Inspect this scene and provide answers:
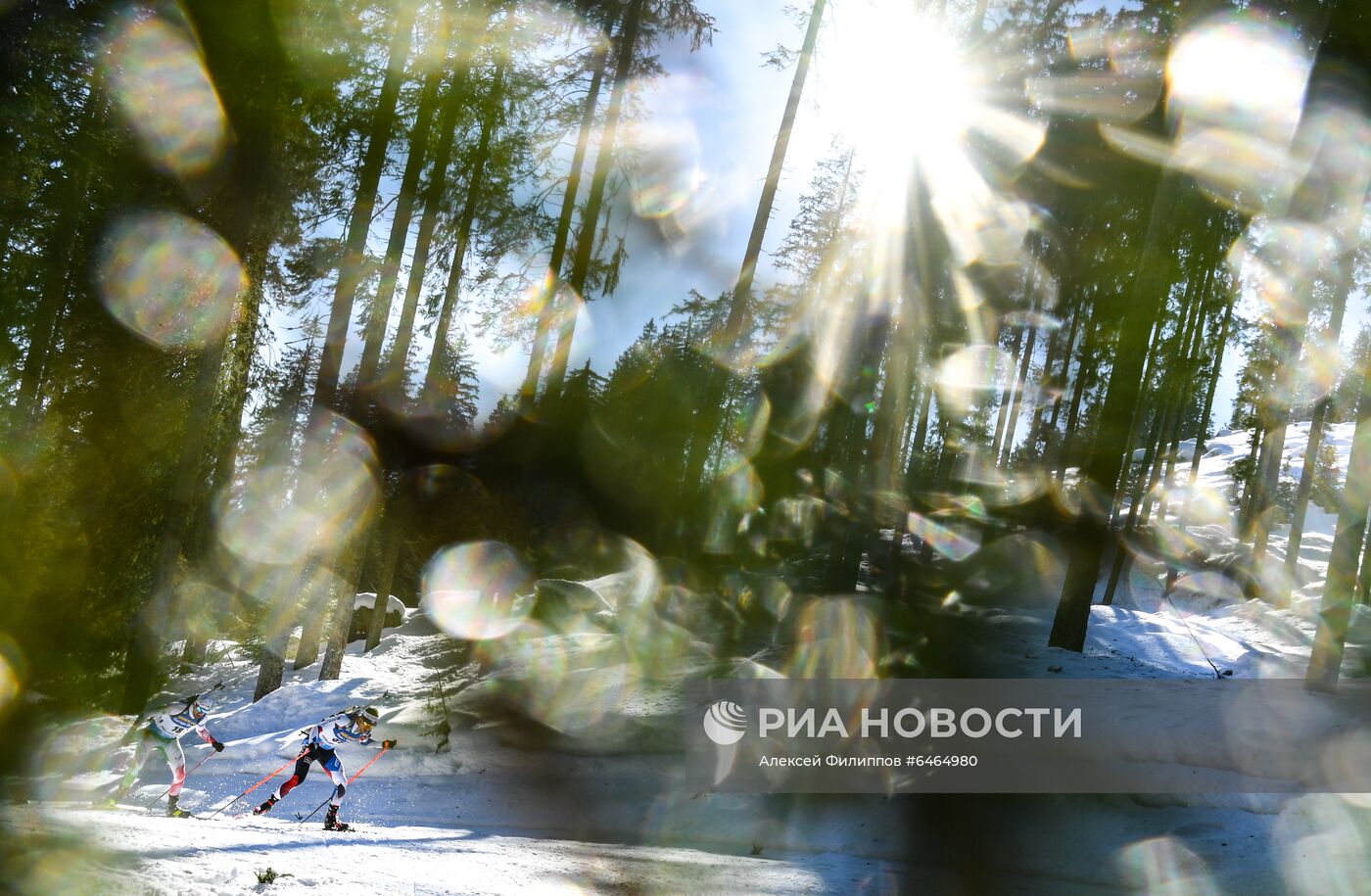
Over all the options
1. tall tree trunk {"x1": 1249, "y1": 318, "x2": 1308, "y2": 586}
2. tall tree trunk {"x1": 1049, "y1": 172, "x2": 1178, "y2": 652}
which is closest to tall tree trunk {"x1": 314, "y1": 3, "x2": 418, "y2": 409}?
tall tree trunk {"x1": 1049, "y1": 172, "x2": 1178, "y2": 652}

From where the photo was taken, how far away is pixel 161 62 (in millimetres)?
12297

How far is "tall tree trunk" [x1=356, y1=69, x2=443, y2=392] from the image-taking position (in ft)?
41.6

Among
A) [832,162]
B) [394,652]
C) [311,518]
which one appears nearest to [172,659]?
[394,652]

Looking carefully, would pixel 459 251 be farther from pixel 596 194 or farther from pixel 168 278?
pixel 168 278

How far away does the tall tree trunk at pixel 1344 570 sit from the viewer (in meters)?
9.52

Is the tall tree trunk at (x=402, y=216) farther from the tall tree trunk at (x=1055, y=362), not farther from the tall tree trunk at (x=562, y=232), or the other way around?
the tall tree trunk at (x=1055, y=362)

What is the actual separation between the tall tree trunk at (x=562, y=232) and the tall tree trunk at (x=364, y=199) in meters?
4.17

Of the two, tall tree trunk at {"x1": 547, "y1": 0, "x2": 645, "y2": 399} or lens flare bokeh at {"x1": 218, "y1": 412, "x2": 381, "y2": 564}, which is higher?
tall tree trunk at {"x1": 547, "y1": 0, "x2": 645, "y2": 399}

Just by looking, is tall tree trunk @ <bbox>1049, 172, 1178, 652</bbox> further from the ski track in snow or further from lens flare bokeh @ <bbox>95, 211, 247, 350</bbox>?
lens flare bokeh @ <bbox>95, 211, 247, 350</bbox>

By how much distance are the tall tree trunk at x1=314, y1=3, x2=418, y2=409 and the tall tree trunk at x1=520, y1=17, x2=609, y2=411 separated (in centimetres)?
417

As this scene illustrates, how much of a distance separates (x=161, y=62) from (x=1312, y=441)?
22484 millimetres

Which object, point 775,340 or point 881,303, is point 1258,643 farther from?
point 775,340

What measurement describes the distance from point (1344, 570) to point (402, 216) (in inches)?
571

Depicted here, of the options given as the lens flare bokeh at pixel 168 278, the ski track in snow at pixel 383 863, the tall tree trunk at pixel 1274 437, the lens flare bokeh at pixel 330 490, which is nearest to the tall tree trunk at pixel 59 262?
the lens flare bokeh at pixel 168 278
